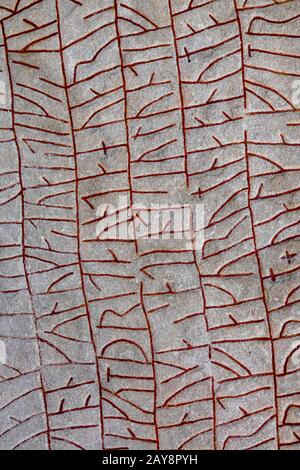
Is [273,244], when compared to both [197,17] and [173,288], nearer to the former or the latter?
[173,288]

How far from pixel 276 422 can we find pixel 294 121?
1.66 ft

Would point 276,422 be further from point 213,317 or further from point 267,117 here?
point 267,117

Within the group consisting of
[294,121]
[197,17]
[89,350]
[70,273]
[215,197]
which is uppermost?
[197,17]

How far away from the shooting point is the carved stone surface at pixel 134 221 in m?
1.29

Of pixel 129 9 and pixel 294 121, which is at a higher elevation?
pixel 129 9

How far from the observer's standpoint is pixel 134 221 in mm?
1313

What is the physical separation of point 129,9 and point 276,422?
2.42ft

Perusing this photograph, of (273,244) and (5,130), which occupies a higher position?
(5,130)

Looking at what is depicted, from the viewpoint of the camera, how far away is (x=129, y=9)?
1289mm

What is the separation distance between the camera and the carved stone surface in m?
1.29

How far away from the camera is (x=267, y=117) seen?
129 cm

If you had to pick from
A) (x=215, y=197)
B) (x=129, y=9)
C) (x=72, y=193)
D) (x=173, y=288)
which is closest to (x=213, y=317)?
(x=173, y=288)

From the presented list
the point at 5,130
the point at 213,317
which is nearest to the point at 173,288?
the point at 213,317

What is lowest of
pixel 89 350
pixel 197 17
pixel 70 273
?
pixel 89 350
